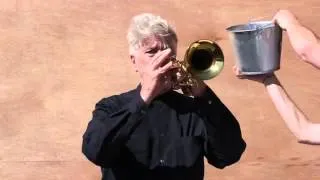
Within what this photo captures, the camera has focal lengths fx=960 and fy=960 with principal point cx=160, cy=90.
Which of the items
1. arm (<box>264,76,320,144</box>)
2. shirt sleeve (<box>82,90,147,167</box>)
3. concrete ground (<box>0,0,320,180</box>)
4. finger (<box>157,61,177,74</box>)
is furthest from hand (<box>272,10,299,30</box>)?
concrete ground (<box>0,0,320,180</box>)

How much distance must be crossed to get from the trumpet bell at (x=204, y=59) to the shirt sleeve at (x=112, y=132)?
297mm

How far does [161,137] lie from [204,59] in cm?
41

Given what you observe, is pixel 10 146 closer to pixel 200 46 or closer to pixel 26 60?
pixel 26 60

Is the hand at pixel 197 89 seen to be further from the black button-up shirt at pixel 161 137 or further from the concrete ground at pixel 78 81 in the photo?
the concrete ground at pixel 78 81

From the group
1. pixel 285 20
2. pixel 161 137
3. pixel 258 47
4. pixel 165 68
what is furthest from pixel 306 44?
pixel 161 137

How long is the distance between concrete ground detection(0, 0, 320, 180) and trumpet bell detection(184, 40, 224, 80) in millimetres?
1736

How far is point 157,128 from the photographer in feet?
14.3

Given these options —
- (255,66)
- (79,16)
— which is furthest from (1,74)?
(255,66)

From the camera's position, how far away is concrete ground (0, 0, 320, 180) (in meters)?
6.11

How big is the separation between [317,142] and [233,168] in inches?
94.7

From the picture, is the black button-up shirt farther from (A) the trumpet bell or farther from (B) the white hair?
(B) the white hair

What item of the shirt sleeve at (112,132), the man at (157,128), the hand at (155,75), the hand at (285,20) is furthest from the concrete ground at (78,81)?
the hand at (285,20)

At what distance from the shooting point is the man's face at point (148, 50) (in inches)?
166

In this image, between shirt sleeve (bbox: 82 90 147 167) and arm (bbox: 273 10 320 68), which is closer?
arm (bbox: 273 10 320 68)
